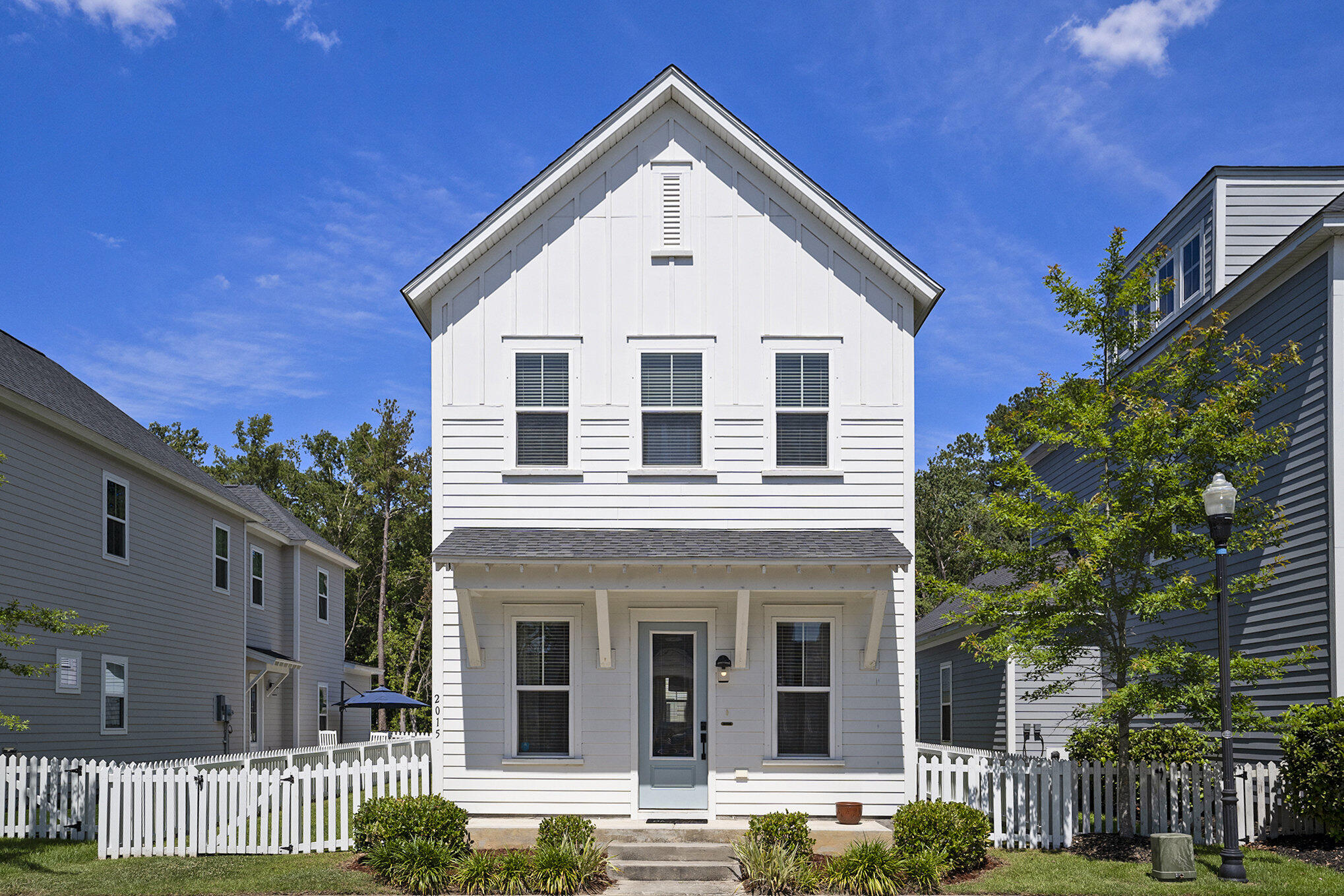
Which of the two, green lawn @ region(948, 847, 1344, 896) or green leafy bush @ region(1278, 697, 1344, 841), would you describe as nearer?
green lawn @ region(948, 847, 1344, 896)

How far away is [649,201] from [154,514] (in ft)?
42.3

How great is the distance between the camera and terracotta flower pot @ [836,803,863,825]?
534 inches

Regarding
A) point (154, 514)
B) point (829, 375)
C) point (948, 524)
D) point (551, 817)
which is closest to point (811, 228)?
point (829, 375)

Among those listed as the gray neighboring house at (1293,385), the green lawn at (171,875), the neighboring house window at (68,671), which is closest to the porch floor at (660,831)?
the green lawn at (171,875)

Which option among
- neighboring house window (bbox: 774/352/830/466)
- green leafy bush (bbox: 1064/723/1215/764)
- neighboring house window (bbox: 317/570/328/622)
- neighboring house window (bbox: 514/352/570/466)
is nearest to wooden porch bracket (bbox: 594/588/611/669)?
neighboring house window (bbox: 514/352/570/466)

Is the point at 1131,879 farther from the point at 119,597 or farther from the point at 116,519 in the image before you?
the point at 116,519

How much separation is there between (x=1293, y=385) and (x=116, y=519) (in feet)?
62.5

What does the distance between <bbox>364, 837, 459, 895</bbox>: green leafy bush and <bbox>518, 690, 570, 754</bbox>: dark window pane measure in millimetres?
2174

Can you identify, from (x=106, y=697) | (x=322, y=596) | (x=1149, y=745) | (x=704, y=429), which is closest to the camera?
(x=704, y=429)

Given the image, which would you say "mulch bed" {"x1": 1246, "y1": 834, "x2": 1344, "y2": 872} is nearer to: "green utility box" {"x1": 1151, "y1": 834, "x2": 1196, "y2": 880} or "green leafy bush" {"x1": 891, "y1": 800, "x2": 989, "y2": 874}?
"green utility box" {"x1": 1151, "y1": 834, "x2": 1196, "y2": 880}

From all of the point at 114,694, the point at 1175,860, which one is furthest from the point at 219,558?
the point at 1175,860

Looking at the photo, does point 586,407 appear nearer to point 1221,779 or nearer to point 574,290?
point 574,290

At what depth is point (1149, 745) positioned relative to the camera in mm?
15258

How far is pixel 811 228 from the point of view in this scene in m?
15.0
